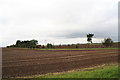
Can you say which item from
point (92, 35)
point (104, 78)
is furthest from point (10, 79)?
point (92, 35)

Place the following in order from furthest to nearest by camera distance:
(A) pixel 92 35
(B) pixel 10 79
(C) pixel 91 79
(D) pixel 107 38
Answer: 1. (A) pixel 92 35
2. (D) pixel 107 38
3. (B) pixel 10 79
4. (C) pixel 91 79

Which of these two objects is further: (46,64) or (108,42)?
(108,42)

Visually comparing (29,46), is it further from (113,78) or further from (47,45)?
(113,78)

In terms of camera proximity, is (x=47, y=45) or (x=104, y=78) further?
(x=47, y=45)

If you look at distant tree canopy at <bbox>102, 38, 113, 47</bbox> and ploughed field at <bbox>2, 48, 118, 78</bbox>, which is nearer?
ploughed field at <bbox>2, 48, 118, 78</bbox>

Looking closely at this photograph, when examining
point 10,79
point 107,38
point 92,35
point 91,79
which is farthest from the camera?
point 92,35

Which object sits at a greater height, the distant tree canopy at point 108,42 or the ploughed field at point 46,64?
the distant tree canopy at point 108,42

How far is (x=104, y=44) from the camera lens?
120 m

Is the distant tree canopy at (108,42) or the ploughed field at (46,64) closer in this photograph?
the ploughed field at (46,64)

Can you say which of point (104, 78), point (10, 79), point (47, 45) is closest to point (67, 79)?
point (104, 78)

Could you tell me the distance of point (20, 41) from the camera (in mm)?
142625

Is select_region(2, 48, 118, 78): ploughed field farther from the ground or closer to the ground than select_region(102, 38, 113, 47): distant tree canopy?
closer to the ground

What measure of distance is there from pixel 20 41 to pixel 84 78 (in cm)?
13678

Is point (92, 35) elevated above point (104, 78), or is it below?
above
